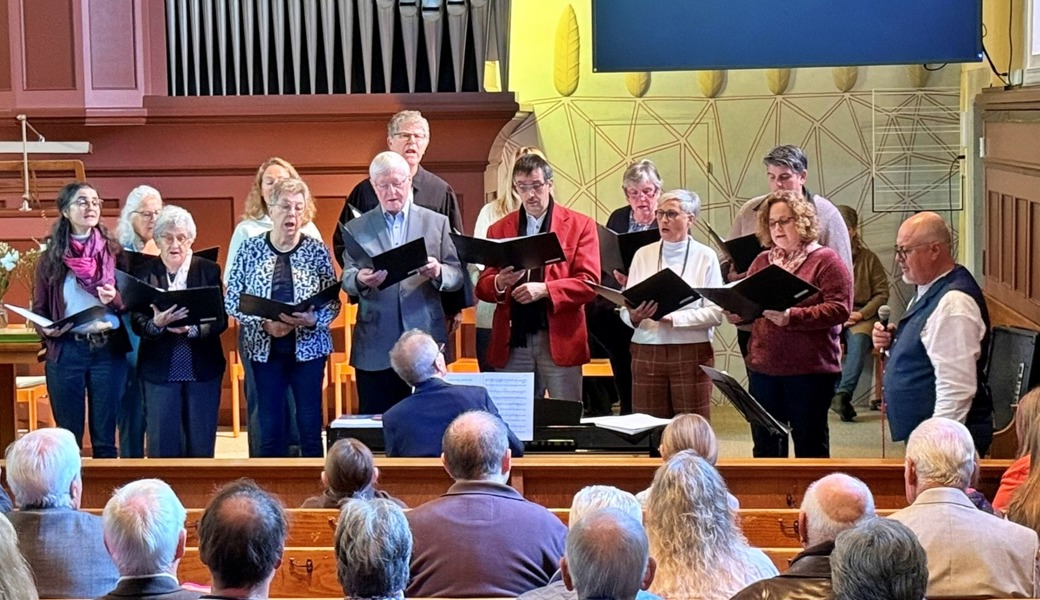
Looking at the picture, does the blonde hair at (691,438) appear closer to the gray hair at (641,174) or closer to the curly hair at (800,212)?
the curly hair at (800,212)

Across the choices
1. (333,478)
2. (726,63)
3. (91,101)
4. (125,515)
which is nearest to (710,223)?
(726,63)

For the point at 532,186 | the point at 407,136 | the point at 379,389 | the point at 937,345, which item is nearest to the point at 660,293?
the point at 532,186

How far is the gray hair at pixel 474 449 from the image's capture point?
11.6 feet

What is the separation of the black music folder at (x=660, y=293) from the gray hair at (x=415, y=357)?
0.95m

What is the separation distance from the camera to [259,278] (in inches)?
216

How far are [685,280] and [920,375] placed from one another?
3.34 feet

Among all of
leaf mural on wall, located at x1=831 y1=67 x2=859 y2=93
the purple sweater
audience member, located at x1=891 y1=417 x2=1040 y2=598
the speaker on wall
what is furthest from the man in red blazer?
leaf mural on wall, located at x1=831 y1=67 x2=859 y2=93

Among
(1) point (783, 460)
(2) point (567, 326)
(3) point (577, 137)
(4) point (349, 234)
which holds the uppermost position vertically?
(3) point (577, 137)

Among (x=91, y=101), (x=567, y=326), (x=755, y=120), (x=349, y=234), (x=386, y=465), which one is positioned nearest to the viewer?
(x=386, y=465)

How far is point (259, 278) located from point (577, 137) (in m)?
3.48

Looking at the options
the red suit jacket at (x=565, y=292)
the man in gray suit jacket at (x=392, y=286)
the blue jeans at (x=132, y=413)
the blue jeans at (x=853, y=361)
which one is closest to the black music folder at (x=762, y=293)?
the red suit jacket at (x=565, y=292)

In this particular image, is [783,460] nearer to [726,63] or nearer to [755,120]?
[726,63]

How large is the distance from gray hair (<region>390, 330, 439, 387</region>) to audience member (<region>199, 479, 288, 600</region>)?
1725mm

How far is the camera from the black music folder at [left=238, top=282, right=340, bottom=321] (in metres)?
5.25
